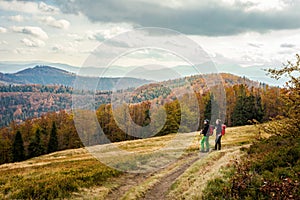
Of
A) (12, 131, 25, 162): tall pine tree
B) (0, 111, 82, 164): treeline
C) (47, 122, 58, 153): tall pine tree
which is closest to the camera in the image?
(12, 131, 25, 162): tall pine tree

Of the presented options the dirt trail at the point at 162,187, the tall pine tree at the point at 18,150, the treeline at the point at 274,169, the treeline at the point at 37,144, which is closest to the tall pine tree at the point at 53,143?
the treeline at the point at 37,144

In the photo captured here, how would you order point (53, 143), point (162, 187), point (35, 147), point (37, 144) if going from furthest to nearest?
point (53, 143), point (37, 144), point (35, 147), point (162, 187)

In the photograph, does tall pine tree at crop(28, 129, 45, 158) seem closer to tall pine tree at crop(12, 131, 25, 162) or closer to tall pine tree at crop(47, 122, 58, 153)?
tall pine tree at crop(12, 131, 25, 162)

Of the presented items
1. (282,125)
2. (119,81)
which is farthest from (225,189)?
(119,81)

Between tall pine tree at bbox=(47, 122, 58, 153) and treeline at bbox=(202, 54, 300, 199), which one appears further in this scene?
tall pine tree at bbox=(47, 122, 58, 153)

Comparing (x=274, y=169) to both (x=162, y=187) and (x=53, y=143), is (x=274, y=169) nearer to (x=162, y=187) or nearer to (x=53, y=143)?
(x=162, y=187)

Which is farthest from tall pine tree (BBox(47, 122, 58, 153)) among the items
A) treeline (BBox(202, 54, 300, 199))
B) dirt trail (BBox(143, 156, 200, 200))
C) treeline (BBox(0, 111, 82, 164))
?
treeline (BBox(202, 54, 300, 199))

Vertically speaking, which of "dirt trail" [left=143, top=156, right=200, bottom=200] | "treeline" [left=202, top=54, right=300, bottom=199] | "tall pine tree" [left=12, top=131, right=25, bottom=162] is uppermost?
"treeline" [left=202, top=54, right=300, bottom=199]

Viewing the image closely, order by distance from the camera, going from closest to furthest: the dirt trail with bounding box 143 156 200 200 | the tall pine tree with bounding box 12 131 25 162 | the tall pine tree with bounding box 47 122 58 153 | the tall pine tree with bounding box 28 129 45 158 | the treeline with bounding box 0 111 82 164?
the dirt trail with bounding box 143 156 200 200 → the tall pine tree with bounding box 12 131 25 162 → the treeline with bounding box 0 111 82 164 → the tall pine tree with bounding box 28 129 45 158 → the tall pine tree with bounding box 47 122 58 153

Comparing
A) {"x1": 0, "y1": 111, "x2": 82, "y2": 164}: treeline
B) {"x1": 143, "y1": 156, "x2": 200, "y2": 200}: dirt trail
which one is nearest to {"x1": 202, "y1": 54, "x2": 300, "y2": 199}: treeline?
{"x1": 143, "y1": 156, "x2": 200, "y2": 200}: dirt trail

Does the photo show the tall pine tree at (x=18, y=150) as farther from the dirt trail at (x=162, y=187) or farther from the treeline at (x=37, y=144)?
the dirt trail at (x=162, y=187)

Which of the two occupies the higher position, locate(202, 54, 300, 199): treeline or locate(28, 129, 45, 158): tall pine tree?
locate(202, 54, 300, 199): treeline

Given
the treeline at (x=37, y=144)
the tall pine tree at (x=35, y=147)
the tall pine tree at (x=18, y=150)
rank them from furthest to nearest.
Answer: the tall pine tree at (x=35, y=147)
the treeline at (x=37, y=144)
the tall pine tree at (x=18, y=150)

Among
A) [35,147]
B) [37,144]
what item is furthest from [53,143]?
[35,147]
